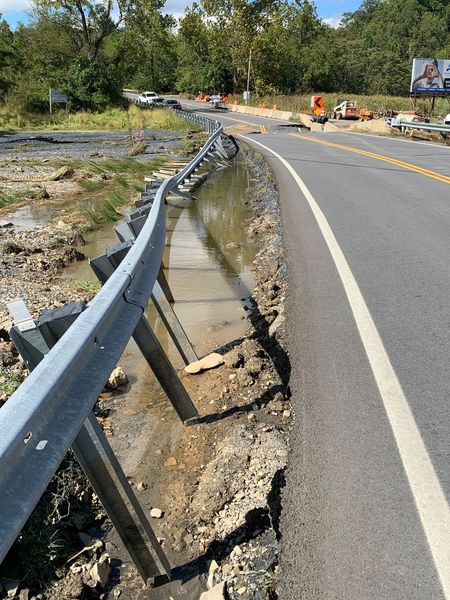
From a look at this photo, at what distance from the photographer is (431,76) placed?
1548 inches

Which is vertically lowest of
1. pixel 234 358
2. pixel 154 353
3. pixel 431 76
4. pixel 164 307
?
pixel 234 358

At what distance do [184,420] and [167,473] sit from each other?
0.55 metres

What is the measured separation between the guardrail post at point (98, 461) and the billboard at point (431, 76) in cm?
4180

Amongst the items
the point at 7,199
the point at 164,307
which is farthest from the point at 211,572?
the point at 7,199

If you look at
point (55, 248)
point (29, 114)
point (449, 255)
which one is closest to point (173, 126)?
point (29, 114)

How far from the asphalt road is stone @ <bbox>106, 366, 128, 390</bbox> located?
4.88 ft

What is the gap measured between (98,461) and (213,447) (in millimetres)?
1526

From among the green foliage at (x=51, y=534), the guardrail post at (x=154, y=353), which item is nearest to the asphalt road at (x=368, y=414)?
the guardrail post at (x=154, y=353)

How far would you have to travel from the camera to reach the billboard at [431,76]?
39188 millimetres

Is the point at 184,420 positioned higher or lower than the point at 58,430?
lower

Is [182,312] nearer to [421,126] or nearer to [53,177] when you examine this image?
[53,177]

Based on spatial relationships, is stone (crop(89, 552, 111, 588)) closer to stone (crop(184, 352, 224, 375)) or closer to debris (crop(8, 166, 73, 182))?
stone (crop(184, 352, 224, 375))

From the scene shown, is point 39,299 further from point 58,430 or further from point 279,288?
point 58,430

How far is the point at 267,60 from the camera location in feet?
287
